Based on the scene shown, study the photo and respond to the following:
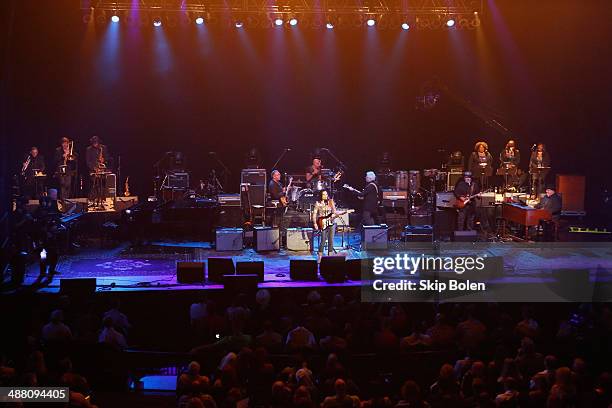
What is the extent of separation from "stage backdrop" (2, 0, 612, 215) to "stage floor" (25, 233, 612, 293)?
5099mm

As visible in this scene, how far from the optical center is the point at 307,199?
18672 millimetres

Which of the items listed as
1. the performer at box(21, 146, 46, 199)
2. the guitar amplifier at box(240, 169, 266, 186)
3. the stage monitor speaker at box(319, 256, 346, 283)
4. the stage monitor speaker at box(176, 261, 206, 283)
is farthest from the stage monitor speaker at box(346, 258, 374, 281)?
the performer at box(21, 146, 46, 199)

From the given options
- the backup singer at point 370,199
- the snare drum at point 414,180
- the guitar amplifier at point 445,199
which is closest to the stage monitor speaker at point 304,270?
the backup singer at point 370,199

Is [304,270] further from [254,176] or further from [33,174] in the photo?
[33,174]

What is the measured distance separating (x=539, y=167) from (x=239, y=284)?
1060 centimetres

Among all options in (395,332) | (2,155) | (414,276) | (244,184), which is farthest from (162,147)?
(395,332)

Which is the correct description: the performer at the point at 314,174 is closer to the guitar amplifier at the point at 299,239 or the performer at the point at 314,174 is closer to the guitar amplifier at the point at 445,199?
the guitar amplifier at the point at 299,239

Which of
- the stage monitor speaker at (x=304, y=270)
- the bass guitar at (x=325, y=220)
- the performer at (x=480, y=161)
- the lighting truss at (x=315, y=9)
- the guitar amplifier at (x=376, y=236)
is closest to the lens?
the stage monitor speaker at (x=304, y=270)

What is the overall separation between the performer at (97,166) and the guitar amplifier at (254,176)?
374 centimetres

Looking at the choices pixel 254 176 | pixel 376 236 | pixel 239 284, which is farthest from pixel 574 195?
pixel 239 284

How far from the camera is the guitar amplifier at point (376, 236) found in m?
18.0

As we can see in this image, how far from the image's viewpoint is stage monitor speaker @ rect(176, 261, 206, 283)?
48.2 ft

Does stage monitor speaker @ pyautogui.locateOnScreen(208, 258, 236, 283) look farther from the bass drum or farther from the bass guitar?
the bass drum

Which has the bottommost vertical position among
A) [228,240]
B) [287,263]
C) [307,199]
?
[287,263]
